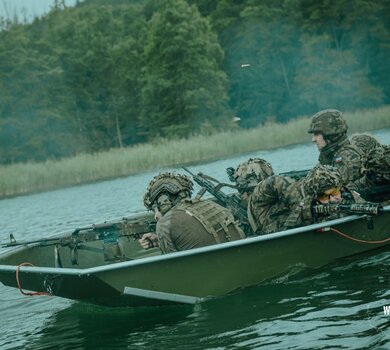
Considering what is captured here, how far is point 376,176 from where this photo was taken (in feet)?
32.0

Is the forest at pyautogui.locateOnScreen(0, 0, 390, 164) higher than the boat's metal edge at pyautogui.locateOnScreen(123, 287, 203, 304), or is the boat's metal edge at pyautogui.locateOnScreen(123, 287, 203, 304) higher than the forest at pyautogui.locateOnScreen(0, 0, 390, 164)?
the forest at pyautogui.locateOnScreen(0, 0, 390, 164)

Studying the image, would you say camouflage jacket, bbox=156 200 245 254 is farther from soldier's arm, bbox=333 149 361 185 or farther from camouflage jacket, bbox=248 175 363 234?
soldier's arm, bbox=333 149 361 185

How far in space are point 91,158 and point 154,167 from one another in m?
3.58

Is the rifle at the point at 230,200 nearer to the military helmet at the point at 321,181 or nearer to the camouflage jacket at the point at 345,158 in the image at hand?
the camouflage jacket at the point at 345,158

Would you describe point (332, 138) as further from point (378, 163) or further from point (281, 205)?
point (281, 205)

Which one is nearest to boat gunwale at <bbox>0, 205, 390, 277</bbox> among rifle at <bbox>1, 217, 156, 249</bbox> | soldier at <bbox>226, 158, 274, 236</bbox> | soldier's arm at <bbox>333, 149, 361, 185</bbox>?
rifle at <bbox>1, 217, 156, 249</bbox>

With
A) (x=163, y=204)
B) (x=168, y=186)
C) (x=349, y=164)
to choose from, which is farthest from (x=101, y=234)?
(x=349, y=164)

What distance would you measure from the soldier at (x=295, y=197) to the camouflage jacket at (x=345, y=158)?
102 centimetres

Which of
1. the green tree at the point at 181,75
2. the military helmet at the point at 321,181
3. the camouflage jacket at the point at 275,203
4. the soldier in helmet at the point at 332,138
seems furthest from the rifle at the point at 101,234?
the green tree at the point at 181,75

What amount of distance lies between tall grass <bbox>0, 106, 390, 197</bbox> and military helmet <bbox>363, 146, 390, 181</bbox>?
1960 cm

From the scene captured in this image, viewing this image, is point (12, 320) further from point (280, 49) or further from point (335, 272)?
point (280, 49)

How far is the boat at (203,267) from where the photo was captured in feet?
26.1

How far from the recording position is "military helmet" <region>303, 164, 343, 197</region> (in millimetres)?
8484

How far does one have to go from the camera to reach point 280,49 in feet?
199
